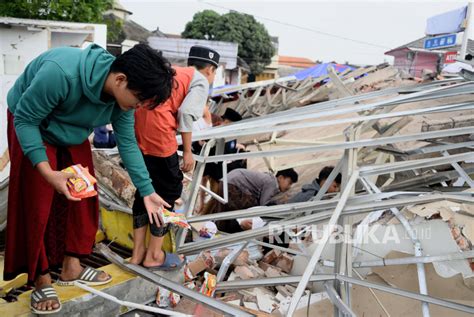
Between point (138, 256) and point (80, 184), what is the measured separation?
0.90 metres

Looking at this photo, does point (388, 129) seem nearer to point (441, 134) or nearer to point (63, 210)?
point (441, 134)

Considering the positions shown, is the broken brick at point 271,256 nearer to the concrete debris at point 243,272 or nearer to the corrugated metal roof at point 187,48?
the concrete debris at point 243,272

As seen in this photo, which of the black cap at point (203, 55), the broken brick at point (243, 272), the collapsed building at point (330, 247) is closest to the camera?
the collapsed building at point (330, 247)

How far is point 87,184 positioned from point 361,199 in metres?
1.30

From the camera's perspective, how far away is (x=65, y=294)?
2146mm

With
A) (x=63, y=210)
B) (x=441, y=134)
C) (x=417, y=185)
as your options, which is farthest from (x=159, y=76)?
(x=417, y=185)

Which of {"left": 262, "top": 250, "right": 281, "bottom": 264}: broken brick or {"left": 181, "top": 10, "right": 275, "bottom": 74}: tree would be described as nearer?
{"left": 262, "top": 250, "right": 281, "bottom": 264}: broken brick

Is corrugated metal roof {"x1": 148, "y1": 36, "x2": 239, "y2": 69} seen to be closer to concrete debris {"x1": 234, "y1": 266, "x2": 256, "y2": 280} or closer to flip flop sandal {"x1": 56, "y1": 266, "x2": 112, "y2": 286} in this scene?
concrete debris {"x1": 234, "y1": 266, "x2": 256, "y2": 280}

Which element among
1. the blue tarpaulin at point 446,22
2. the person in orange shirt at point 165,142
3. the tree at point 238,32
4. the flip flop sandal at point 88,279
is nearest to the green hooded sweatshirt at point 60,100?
the person in orange shirt at point 165,142

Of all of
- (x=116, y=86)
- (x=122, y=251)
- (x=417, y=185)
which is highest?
(x=116, y=86)

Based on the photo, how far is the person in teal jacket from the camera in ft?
5.87

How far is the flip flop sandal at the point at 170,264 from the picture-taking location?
8.24 feet

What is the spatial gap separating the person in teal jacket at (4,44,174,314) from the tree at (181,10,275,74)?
81.9ft

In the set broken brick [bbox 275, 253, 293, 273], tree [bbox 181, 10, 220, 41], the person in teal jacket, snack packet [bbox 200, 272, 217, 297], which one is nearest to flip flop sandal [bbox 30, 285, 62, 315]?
the person in teal jacket
